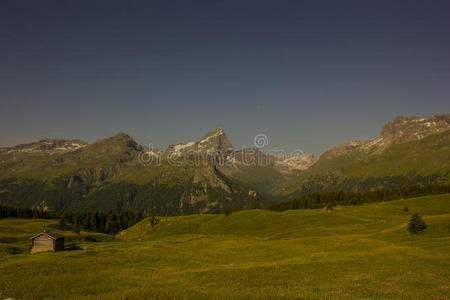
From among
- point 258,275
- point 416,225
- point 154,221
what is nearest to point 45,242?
point 258,275

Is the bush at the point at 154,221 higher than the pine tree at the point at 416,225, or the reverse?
the pine tree at the point at 416,225

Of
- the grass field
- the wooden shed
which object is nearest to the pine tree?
the grass field

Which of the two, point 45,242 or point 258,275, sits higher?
point 258,275

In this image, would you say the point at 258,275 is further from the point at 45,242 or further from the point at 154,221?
the point at 154,221

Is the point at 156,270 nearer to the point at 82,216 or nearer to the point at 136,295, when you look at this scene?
the point at 136,295

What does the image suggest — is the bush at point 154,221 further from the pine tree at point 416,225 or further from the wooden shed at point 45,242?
the pine tree at point 416,225

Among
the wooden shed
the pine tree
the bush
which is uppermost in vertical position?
the pine tree

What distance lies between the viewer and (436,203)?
131 meters

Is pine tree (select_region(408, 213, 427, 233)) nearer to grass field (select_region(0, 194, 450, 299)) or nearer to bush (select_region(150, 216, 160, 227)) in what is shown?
grass field (select_region(0, 194, 450, 299))

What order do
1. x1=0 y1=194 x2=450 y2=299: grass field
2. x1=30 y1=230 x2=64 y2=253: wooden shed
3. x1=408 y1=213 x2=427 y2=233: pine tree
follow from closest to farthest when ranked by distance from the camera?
x1=0 y1=194 x2=450 y2=299: grass field < x1=408 y1=213 x2=427 y2=233: pine tree < x1=30 y1=230 x2=64 y2=253: wooden shed

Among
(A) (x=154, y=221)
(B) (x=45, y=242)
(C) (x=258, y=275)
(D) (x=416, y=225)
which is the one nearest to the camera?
(C) (x=258, y=275)

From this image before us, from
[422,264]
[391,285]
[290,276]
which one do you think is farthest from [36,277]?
[422,264]

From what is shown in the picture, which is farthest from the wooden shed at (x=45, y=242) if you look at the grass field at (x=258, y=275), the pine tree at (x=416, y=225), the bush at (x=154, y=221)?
the bush at (x=154, y=221)

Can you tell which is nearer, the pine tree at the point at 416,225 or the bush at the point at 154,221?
the pine tree at the point at 416,225
